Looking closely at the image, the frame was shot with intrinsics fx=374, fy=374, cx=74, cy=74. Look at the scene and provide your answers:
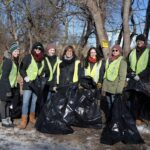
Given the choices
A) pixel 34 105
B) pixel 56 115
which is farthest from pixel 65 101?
pixel 34 105

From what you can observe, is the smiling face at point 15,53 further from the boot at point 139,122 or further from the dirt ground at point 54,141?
the boot at point 139,122

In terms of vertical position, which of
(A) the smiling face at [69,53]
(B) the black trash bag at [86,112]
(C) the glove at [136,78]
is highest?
(A) the smiling face at [69,53]

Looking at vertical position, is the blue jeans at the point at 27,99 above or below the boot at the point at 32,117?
above

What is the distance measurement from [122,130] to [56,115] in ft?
4.15

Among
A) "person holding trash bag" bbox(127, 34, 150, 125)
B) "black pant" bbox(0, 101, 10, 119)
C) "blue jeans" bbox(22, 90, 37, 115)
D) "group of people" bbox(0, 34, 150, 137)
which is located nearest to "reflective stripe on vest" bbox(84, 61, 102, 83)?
"group of people" bbox(0, 34, 150, 137)

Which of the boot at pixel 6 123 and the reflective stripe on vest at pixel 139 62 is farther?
the boot at pixel 6 123

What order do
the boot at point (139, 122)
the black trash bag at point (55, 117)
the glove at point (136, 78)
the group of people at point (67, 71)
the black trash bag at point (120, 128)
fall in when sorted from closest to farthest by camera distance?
the black trash bag at point (120, 128)
the black trash bag at point (55, 117)
the group of people at point (67, 71)
the glove at point (136, 78)
the boot at point (139, 122)

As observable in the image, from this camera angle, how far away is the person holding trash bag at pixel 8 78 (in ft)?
22.4

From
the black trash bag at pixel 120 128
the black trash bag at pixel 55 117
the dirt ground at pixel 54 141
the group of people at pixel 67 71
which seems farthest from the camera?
the group of people at pixel 67 71

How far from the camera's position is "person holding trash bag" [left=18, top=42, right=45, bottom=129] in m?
7.00

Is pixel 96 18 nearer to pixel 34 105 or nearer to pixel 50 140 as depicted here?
pixel 34 105

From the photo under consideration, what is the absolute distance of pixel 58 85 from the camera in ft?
22.9

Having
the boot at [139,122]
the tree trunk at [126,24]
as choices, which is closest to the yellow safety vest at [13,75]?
the boot at [139,122]

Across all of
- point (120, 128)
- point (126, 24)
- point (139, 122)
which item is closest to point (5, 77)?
point (120, 128)
